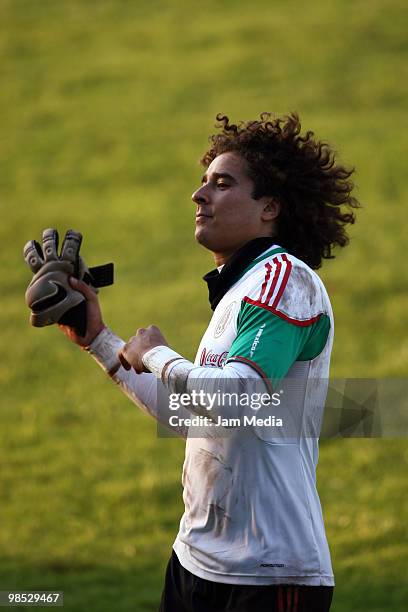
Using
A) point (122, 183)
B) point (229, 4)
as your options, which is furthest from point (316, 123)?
point (229, 4)

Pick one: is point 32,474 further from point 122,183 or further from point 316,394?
point 122,183

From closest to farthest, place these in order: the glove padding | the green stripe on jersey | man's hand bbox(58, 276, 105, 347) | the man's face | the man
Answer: the green stripe on jersey < the man < the man's face < the glove padding < man's hand bbox(58, 276, 105, 347)

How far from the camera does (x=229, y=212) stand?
4395mm

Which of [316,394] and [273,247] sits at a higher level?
[273,247]

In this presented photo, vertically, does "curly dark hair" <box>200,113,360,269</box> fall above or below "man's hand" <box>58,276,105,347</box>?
above

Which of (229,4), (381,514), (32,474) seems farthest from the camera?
(229,4)

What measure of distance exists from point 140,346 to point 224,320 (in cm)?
32

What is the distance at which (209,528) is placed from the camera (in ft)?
13.7

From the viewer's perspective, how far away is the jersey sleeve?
3.79m

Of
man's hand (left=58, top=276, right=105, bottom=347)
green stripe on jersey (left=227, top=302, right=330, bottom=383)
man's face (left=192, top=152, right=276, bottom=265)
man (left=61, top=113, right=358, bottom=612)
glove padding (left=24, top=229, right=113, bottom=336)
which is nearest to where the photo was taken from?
green stripe on jersey (left=227, top=302, right=330, bottom=383)

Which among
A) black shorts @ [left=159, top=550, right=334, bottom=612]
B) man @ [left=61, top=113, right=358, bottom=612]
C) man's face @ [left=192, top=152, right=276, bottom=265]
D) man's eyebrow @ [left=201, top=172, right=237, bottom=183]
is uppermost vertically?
man's eyebrow @ [left=201, top=172, right=237, bottom=183]

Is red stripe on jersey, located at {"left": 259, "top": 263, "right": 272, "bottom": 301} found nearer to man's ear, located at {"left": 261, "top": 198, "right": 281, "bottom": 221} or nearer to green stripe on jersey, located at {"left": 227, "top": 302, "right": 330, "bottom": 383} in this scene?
green stripe on jersey, located at {"left": 227, "top": 302, "right": 330, "bottom": 383}

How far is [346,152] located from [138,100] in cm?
746

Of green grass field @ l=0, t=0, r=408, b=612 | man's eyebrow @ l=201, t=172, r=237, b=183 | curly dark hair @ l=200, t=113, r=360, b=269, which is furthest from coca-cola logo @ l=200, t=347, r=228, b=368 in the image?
green grass field @ l=0, t=0, r=408, b=612
